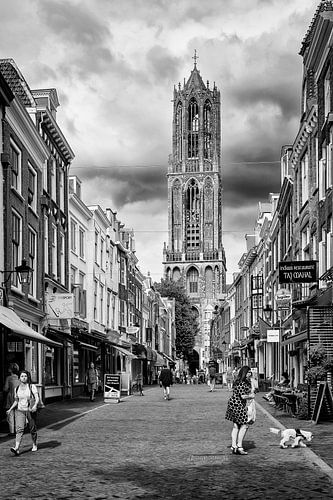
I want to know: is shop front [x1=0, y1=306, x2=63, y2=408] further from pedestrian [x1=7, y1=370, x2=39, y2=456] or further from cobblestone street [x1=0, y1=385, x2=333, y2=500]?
pedestrian [x1=7, y1=370, x2=39, y2=456]

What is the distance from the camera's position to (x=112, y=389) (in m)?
33.1

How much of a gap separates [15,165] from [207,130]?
14490cm

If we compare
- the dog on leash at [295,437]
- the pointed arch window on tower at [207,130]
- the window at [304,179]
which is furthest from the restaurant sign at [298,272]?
the pointed arch window on tower at [207,130]

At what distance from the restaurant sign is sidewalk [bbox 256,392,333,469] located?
4.21 metres

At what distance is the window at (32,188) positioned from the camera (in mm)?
Result: 29872

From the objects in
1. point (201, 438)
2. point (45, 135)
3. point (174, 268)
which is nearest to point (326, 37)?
point (45, 135)

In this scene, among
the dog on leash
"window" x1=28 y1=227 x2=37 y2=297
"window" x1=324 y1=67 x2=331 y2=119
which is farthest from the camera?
"window" x1=28 y1=227 x2=37 y2=297

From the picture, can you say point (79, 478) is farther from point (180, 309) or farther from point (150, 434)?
point (180, 309)

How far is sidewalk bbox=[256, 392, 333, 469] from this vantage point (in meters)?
14.0

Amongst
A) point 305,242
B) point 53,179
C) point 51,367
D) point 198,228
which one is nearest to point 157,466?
point 51,367

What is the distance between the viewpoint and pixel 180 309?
126500 millimetres

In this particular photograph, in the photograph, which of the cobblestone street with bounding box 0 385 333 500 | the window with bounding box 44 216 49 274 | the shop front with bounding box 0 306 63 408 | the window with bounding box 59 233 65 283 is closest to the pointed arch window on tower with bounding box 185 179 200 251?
the window with bounding box 59 233 65 283

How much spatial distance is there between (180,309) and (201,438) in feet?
358

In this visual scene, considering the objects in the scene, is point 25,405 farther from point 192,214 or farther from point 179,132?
point 179,132
